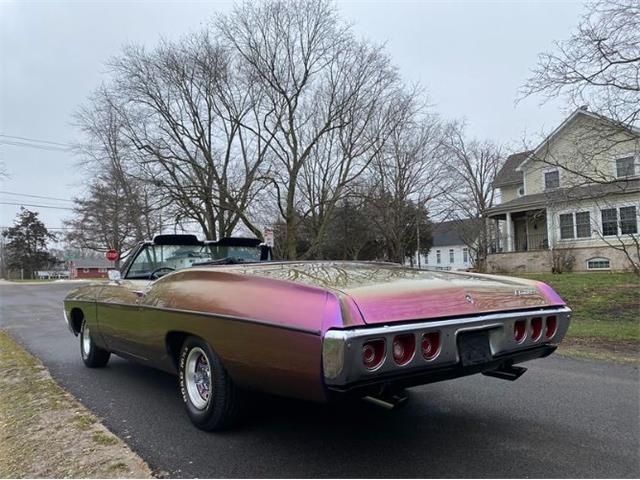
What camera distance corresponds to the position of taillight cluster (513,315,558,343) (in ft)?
10.5

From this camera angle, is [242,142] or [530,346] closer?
[530,346]

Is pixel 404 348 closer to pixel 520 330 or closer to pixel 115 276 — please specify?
pixel 520 330

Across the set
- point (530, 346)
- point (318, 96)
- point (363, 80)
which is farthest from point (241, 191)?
point (530, 346)

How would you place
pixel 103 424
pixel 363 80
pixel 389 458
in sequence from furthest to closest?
pixel 363 80 < pixel 103 424 < pixel 389 458

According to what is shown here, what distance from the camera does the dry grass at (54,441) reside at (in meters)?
2.97

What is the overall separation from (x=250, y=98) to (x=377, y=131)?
241 inches

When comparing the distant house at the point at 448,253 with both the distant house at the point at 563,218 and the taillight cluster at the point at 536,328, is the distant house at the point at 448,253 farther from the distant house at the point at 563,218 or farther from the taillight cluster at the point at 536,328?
the taillight cluster at the point at 536,328

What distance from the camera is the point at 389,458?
120 inches

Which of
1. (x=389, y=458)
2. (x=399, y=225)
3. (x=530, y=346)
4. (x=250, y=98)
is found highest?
(x=250, y=98)

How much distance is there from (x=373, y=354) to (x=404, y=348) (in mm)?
203

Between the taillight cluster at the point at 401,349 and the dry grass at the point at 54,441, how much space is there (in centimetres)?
141

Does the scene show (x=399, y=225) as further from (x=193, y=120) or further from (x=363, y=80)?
(x=193, y=120)

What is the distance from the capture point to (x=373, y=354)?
8.50ft

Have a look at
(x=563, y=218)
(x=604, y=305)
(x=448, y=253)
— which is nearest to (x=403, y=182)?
(x=563, y=218)
